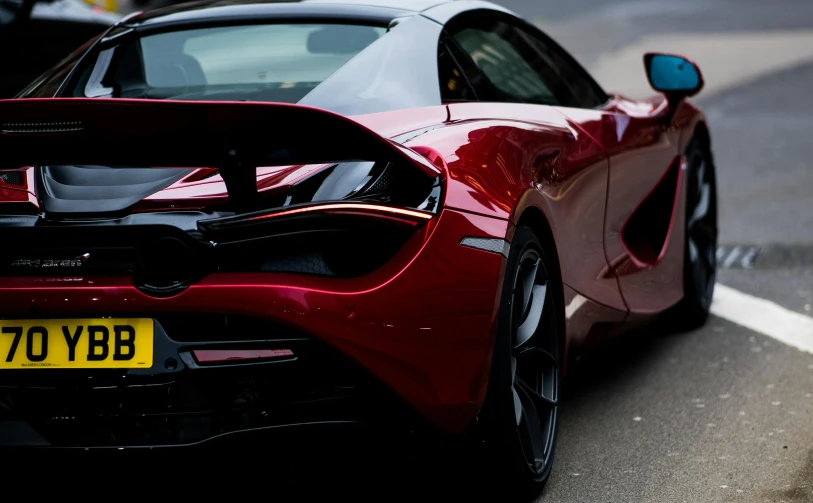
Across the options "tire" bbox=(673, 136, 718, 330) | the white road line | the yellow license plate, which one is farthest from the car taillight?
the white road line

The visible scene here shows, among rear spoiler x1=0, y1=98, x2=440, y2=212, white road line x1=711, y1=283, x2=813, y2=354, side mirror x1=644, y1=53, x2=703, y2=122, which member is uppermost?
rear spoiler x1=0, y1=98, x2=440, y2=212

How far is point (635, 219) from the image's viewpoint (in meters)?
4.96

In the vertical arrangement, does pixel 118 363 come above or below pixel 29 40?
above

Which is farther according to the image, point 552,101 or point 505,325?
point 552,101

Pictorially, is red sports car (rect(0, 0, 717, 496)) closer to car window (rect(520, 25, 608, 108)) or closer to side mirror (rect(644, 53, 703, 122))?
car window (rect(520, 25, 608, 108))

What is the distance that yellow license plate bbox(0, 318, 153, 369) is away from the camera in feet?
10.3

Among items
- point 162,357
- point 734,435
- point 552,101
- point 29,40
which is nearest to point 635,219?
point 552,101

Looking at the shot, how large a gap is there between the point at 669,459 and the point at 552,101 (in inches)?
52.8

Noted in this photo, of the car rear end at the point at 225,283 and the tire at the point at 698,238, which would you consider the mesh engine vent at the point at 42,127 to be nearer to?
the car rear end at the point at 225,283

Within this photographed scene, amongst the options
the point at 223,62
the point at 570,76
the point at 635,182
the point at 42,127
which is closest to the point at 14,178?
the point at 42,127

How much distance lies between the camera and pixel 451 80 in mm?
4051

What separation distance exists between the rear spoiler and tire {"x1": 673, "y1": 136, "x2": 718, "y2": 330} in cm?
272

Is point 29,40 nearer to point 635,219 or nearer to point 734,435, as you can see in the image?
point 635,219

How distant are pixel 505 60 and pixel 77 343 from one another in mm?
2008
